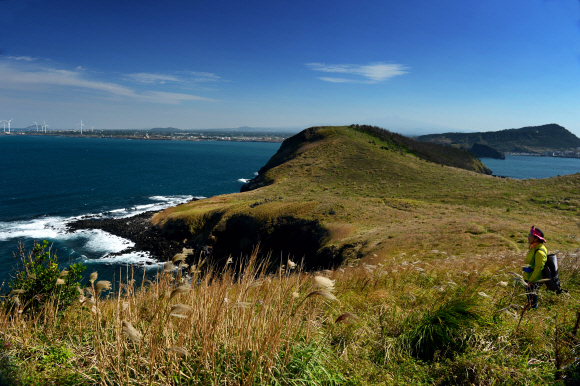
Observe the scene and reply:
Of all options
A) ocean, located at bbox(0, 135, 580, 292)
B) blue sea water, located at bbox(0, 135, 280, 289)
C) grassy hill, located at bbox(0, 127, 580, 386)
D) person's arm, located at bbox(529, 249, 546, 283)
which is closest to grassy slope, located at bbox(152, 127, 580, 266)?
grassy hill, located at bbox(0, 127, 580, 386)

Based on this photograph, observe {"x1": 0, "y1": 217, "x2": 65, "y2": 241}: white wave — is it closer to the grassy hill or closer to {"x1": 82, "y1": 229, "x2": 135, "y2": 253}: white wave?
{"x1": 82, "y1": 229, "x2": 135, "y2": 253}: white wave

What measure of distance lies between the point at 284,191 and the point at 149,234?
2105cm

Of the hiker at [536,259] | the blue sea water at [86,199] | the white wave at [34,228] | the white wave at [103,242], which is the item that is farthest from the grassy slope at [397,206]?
the white wave at [34,228]

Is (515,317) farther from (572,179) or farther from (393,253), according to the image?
(572,179)

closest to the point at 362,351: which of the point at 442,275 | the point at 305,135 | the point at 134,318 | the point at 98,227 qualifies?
the point at 134,318

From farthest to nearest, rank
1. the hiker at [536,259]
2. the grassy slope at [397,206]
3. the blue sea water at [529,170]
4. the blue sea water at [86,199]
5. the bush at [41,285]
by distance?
1. the blue sea water at [529,170]
2. the blue sea water at [86,199]
3. the grassy slope at [397,206]
4. the bush at [41,285]
5. the hiker at [536,259]

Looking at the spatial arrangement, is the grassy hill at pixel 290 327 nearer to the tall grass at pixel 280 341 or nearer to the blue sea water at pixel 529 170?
the tall grass at pixel 280 341

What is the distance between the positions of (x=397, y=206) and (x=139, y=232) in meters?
35.0

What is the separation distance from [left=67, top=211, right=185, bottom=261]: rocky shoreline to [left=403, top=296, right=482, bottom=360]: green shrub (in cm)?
3349

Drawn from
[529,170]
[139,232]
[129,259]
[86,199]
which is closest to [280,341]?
[129,259]

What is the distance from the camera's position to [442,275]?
8.00 meters

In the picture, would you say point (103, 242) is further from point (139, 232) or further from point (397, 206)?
point (397, 206)

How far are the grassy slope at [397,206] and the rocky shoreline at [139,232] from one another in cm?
251

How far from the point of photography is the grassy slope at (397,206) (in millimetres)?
18641
